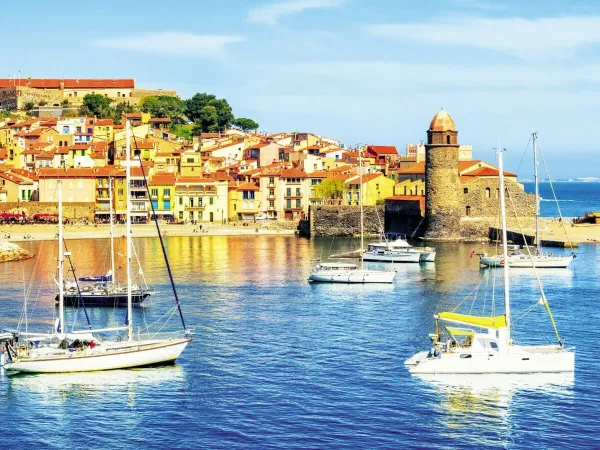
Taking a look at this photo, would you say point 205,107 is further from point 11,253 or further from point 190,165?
point 11,253

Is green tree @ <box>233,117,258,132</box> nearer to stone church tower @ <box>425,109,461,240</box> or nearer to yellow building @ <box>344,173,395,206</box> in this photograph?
yellow building @ <box>344,173,395,206</box>

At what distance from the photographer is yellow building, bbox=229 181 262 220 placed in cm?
10238

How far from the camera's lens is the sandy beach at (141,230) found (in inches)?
3529

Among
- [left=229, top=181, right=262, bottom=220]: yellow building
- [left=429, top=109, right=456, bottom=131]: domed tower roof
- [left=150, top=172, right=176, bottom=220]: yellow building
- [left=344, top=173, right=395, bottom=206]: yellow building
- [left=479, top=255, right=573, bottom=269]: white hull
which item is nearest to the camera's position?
[left=479, top=255, right=573, bottom=269]: white hull

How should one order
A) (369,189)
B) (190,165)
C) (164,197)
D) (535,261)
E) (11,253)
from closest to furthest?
(535,261) → (11,253) → (164,197) → (369,189) → (190,165)

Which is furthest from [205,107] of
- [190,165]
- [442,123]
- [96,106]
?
[442,123]

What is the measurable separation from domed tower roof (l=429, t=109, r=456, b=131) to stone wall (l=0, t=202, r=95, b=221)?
1379 inches

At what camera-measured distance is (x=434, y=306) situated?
1879 inches

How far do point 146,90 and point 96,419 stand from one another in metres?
127

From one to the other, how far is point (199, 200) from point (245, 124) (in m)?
53.9

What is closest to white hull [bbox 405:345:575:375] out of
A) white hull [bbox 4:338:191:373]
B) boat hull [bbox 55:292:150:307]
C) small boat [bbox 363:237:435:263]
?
white hull [bbox 4:338:191:373]

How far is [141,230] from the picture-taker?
9231cm

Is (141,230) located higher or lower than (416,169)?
lower

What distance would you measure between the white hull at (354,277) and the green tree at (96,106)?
290 ft
